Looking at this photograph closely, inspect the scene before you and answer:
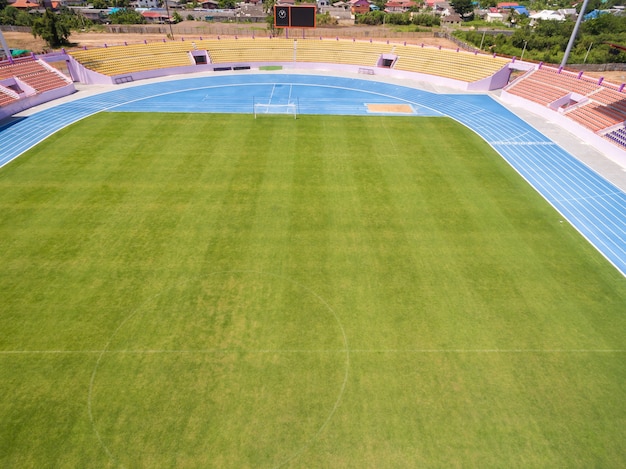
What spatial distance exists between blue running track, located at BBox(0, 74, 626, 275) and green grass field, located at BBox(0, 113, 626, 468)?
6.01ft

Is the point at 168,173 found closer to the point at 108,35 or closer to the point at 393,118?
the point at 393,118

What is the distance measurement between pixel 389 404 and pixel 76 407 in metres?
9.26

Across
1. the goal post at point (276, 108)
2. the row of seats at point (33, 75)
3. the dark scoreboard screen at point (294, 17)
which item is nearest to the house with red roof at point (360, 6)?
the dark scoreboard screen at point (294, 17)

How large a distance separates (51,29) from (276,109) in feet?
157

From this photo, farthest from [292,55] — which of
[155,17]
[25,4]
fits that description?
[25,4]

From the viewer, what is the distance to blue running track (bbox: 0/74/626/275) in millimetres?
19984

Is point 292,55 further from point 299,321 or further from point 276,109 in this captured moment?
point 299,321

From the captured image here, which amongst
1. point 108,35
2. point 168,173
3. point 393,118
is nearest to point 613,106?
point 393,118

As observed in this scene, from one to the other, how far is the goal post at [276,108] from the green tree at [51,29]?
44.3 metres

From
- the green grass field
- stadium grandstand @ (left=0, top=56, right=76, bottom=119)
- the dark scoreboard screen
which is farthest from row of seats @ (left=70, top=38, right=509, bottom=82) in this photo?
the green grass field

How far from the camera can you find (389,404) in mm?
11008

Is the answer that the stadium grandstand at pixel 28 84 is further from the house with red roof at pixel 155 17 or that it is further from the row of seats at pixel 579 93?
the house with red roof at pixel 155 17

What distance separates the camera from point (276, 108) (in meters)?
33.1

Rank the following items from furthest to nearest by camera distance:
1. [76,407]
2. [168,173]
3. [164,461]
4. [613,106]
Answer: [613,106], [168,173], [76,407], [164,461]
